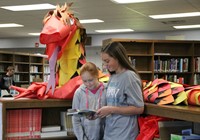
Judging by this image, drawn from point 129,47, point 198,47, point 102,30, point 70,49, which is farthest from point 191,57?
point 70,49

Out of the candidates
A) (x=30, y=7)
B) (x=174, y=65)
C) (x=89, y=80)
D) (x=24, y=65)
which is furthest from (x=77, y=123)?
(x=24, y=65)

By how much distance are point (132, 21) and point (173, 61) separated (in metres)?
2.12

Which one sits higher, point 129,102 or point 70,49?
point 70,49

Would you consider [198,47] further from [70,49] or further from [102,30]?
[70,49]

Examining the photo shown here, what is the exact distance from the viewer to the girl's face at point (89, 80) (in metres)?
2.48

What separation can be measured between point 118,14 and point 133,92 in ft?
20.1

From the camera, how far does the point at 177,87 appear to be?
88.7 inches

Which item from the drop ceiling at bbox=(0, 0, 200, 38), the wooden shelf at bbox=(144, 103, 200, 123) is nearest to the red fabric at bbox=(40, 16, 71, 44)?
the wooden shelf at bbox=(144, 103, 200, 123)

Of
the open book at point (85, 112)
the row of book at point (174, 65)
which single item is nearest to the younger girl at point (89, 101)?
the open book at point (85, 112)

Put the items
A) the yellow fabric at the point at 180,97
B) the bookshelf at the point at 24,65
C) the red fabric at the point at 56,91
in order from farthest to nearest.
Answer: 1. the bookshelf at the point at 24,65
2. the red fabric at the point at 56,91
3. the yellow fabric at the point at 180,97

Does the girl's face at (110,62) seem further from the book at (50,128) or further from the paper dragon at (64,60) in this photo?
the book at (50,128)

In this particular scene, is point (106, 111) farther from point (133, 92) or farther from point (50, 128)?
point (50, 128)

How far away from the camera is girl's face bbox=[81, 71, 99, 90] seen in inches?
97.7

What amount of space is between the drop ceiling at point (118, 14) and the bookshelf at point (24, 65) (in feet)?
3.11
